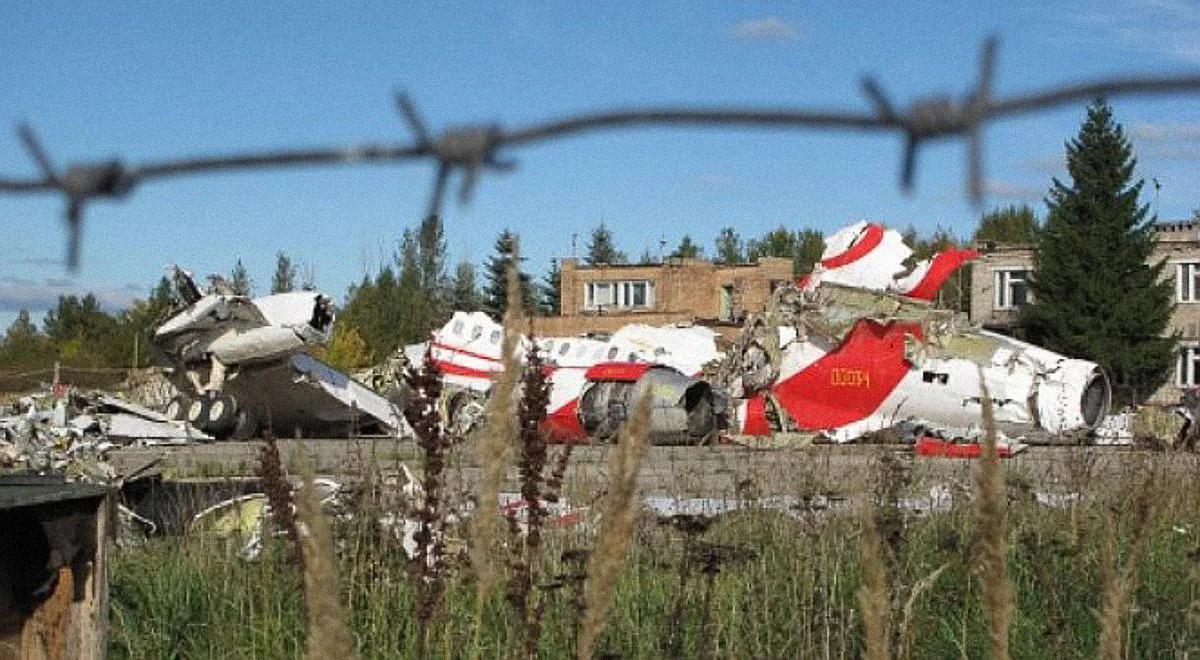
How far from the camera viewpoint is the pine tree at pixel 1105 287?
4338cm

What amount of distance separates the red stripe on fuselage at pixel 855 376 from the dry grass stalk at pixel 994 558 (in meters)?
23.7

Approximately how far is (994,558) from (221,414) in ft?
82.7

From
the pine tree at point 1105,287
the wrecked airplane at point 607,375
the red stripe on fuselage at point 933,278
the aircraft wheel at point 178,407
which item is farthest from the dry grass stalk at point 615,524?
the pine tree at point 1105,287

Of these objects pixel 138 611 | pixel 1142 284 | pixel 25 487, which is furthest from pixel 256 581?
pixel 1142 284

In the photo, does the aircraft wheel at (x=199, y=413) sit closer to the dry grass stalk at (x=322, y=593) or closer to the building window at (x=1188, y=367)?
the dry grass stalk at (x=322, y=593)

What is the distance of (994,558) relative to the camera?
199cm

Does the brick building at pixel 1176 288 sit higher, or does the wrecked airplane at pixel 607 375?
the brick building at pixel 1176 288

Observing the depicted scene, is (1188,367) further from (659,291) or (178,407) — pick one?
(178,407)

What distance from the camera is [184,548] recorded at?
24.1 feet

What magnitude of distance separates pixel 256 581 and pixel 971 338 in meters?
20.4

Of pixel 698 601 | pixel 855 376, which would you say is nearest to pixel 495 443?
pixel 698 601

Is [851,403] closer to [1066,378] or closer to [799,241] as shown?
[1066,378]

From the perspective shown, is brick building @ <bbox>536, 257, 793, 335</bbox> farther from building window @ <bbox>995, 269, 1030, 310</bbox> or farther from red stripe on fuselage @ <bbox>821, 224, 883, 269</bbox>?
red stripe on fuselage @ <bbox>821, 224, 883, 269</bbox>

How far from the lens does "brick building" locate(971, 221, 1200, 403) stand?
158ft
